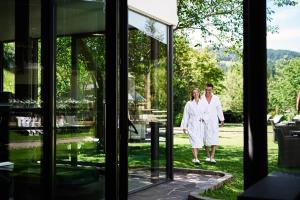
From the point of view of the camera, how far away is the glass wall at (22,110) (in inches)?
142

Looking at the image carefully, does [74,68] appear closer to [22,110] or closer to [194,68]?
[22,110]

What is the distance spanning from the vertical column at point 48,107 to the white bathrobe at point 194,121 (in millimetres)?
4762

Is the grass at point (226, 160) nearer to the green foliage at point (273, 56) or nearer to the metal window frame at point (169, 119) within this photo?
the green foliage at point (273, 56)

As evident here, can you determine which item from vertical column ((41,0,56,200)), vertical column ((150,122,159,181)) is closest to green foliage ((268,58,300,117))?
vertical column ((41,0,56,200))

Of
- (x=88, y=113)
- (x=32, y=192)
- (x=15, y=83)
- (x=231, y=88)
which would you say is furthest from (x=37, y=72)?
(x=231, y=88)

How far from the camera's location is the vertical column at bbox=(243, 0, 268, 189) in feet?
8.31

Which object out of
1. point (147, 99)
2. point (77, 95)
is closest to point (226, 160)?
point (147, 99)

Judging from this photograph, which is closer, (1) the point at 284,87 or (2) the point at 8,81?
(1) the point at 284,87

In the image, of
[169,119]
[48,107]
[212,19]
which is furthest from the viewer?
[212,19]

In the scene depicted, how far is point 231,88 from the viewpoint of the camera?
10812mm

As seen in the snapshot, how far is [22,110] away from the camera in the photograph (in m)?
3.67

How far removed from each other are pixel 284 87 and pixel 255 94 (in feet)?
0.60

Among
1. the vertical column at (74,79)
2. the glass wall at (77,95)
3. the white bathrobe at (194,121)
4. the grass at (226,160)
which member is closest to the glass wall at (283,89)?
the grass at (226,160)

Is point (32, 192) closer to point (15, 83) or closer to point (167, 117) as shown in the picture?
point (15, 83)
